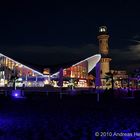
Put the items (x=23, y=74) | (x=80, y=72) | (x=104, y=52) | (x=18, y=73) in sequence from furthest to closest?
(x=104, y=52) → (x=80, y=72) → (x=23, y=74) → (x=18, y=73)

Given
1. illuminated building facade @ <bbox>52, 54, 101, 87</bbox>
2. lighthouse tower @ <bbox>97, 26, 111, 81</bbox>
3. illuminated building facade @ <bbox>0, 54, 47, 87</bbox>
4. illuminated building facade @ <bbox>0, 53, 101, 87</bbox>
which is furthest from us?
lighthouse tower @ <bbox>97, 26, 111, 81</bbox>

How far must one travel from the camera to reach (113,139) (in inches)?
385

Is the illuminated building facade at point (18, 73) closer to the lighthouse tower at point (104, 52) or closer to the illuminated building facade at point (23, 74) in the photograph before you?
the illuminated building facade at point (23, 74)

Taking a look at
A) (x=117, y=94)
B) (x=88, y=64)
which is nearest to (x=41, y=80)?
(x=88, y=64)

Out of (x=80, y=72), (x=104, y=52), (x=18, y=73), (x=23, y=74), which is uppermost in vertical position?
(x=104, y=52)

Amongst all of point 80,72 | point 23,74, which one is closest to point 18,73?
point 23,74

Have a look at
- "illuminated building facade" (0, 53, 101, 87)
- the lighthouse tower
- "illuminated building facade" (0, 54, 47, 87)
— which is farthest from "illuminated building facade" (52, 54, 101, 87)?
the lighthouse tower

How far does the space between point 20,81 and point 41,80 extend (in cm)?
730

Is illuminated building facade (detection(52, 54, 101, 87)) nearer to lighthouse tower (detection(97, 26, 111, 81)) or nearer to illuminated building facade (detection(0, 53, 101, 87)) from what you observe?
illuminated building facade (detection(0, 53, 101, 87))

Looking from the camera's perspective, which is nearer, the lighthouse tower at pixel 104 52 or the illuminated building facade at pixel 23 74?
the illuminated building facade at pixel 23 74

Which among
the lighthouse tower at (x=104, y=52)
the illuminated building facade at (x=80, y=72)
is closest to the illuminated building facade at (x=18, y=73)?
the illuminated building facade at (x=80, y=72)

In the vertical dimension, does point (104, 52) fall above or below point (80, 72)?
above

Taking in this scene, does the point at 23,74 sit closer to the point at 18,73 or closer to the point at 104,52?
the point at 18,73

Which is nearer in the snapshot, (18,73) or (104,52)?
(18,73)
